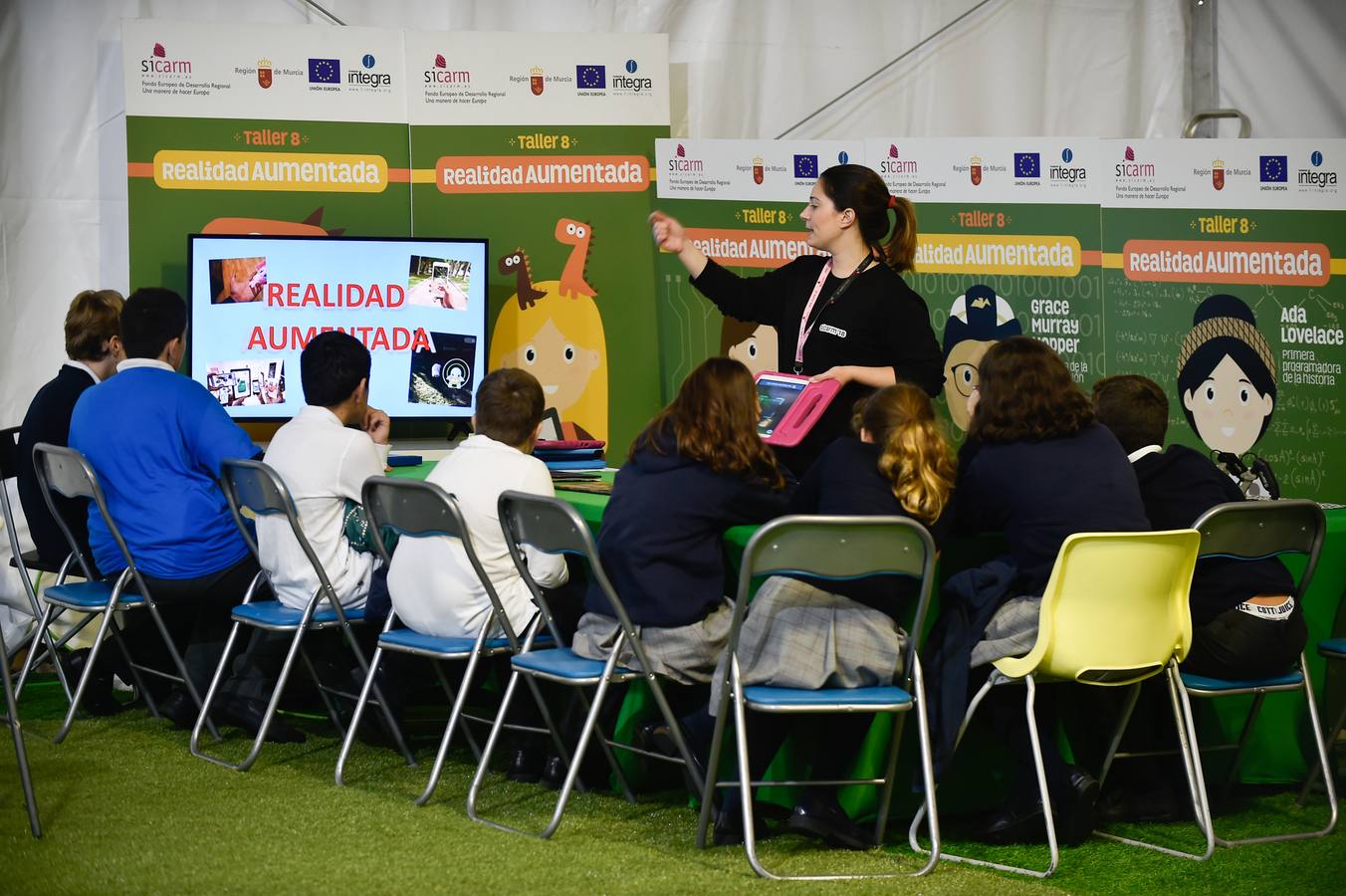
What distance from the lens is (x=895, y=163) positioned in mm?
6074

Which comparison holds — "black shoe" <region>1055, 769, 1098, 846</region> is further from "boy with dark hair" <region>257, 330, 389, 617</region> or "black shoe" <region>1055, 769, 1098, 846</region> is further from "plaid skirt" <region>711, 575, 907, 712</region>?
"boy with dark hair" <region>257, 330, 389, 617</region>

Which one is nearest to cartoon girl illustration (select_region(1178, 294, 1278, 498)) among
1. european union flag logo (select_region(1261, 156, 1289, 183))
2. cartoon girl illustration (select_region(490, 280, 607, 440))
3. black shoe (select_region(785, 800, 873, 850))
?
european union flag logo (select_region(1261, 156, 1289, 183))

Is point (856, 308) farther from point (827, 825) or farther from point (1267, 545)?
point (827, 825)

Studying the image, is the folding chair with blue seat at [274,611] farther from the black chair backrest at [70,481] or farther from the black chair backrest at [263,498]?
the black chair backrest at [70,481]

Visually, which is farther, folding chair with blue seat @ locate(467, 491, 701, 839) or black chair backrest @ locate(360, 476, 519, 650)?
black chair backrest @ locate(360, 476, 519, 650)

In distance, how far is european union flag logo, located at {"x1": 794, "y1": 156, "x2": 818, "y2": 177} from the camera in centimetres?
603

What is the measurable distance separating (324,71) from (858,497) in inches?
133

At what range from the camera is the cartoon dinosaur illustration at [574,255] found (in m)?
5.88

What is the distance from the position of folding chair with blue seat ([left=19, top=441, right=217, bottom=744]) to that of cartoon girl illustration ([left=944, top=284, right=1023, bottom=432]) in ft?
10.6

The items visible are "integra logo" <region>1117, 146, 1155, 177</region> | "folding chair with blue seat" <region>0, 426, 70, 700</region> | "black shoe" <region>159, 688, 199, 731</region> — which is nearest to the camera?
"black shoe" <region>159, 688, 199, 731</region>

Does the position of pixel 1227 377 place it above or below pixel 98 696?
above

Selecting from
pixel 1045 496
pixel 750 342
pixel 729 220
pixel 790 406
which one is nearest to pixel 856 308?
pixel 790 406

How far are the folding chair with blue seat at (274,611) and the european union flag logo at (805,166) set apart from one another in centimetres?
280

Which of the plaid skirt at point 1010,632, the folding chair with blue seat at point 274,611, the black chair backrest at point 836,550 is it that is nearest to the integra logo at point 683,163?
the folding chair with blue seat at point 274,611
